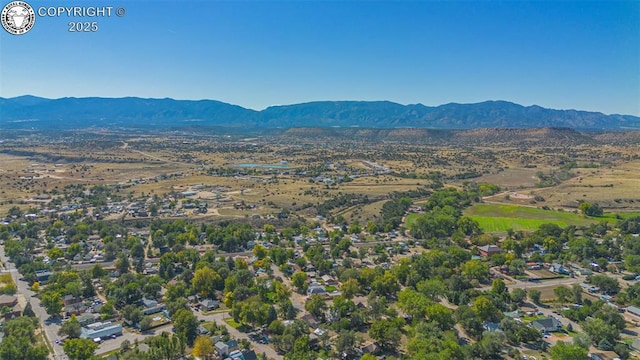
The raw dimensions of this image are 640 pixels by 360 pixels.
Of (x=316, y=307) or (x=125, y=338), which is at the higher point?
(x=316, y=307)

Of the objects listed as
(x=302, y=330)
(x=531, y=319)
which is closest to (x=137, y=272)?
(x=302, y=330)

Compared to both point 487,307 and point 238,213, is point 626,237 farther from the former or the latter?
point 238,213

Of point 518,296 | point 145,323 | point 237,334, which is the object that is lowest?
point 237,334

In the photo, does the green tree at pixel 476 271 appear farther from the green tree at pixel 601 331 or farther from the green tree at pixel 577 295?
the green tree at pixel 601 331

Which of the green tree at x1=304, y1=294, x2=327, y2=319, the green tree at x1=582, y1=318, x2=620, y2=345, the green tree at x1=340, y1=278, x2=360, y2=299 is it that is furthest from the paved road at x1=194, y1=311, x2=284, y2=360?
the green tree at x1=582, y1=318, x2=620, y2=345

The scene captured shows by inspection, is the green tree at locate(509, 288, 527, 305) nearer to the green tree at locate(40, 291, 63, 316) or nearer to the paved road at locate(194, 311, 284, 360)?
the paved road at locate(194, 311, 284, 360)

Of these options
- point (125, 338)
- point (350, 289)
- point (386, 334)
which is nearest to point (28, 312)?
point (125, 338)

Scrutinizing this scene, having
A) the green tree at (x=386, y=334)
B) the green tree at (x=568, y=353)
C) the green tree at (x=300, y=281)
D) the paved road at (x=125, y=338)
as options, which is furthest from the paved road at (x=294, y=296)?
the green tree at (x=568, y=353)

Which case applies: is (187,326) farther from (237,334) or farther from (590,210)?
(590,210)
